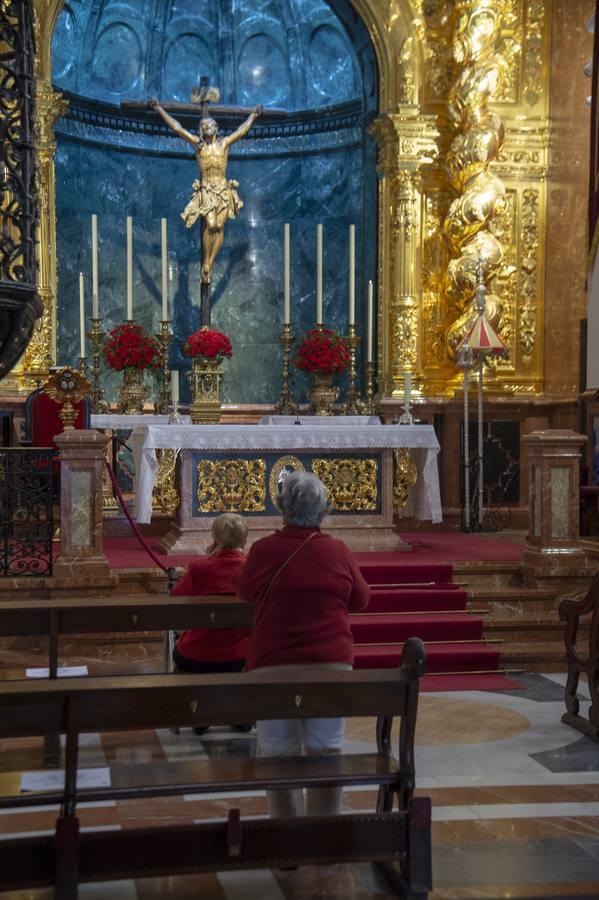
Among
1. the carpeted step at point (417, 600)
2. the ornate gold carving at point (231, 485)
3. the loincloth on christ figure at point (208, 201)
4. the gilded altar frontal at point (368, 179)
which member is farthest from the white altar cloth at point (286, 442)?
the loincloth on christ figure at point (208, 201)

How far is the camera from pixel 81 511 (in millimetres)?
8797

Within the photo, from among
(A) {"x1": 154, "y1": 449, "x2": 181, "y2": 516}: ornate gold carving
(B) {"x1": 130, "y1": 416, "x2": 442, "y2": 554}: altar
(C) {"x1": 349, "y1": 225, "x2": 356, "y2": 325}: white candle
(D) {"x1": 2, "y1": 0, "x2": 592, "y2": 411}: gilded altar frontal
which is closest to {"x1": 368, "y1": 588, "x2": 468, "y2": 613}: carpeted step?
(B) {"x1": 130, "y1": 416, "x2": 442, "y2": 554}: altar

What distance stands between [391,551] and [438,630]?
179cm

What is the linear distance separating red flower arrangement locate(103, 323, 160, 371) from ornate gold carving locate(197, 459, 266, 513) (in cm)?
163

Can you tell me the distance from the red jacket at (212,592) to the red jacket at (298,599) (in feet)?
5.44

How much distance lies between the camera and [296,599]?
14.8 feet

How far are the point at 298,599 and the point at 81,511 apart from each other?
456cm

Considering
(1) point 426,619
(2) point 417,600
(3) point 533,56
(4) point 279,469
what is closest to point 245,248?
(3) point 533,56

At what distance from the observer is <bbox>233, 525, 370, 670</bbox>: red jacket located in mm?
4496

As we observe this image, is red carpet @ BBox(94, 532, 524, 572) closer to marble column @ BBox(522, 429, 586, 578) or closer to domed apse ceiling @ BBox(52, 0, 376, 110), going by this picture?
marble column @ BBox(522, 429, 586, 578)

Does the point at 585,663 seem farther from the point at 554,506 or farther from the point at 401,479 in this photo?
the point at 401,479

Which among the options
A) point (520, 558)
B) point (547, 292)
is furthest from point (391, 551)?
point (547, 292)

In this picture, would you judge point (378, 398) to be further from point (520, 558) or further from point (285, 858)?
point (285, 858)

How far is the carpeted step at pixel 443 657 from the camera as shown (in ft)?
26.7
